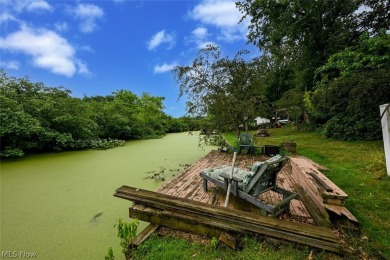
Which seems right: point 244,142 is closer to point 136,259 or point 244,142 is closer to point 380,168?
point 380,168

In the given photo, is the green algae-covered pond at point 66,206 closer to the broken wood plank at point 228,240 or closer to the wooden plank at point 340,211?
the broken wood plank at point 228,240

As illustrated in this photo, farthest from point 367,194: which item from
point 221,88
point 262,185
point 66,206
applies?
point 66,206

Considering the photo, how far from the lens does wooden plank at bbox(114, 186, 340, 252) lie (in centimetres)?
199

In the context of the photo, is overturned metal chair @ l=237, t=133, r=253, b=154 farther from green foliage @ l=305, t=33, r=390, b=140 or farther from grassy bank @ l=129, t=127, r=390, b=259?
green foliage @ l=305, t=33, r=390, b=140

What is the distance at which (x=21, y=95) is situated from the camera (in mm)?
10359

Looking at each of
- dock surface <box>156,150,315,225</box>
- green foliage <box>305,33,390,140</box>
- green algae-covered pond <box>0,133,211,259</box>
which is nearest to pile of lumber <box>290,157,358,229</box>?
dock surface <box>156,150,315,225</box>

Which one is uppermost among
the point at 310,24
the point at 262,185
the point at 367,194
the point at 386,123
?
the point at 310,24

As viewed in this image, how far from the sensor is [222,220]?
2225mm

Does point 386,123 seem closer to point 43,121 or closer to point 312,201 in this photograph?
point 312,201

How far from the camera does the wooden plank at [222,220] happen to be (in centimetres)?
199

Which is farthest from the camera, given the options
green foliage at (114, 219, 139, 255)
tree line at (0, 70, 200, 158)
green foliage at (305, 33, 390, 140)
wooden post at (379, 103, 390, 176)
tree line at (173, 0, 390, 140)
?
tree line at (0, 70, 200, 158)

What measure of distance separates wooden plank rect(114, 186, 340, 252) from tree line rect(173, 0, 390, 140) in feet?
16.9

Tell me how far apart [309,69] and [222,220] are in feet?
45.4

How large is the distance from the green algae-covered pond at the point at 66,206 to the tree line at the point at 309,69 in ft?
9.75
